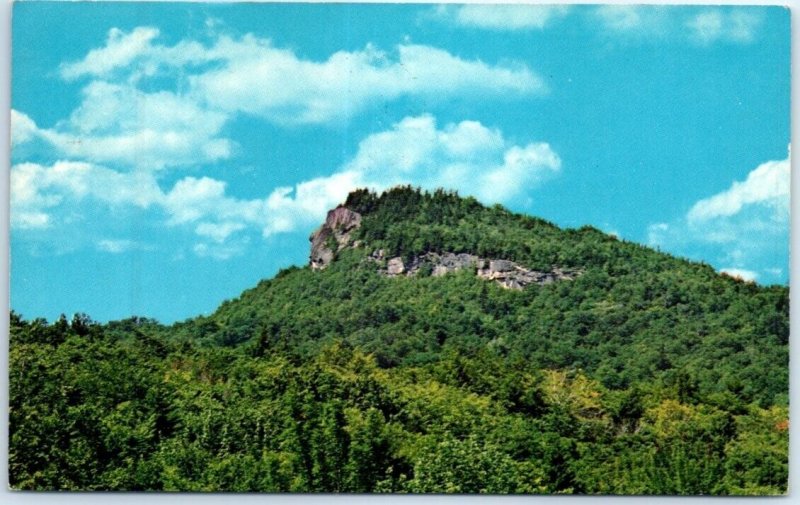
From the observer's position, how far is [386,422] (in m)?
9.53

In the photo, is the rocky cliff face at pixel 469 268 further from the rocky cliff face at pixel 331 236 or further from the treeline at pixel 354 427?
the treeline at pixel 354 427

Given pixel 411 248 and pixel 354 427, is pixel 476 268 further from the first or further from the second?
pixel 354 427

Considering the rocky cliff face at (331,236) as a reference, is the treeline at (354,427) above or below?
below

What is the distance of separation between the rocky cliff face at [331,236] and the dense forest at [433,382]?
0.05m

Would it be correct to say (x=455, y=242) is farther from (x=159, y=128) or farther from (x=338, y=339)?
(x=159, y=128)

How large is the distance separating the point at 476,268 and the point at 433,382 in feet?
2.91

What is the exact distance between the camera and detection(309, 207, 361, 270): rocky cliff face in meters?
9.64

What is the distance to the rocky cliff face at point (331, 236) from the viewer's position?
9.64m

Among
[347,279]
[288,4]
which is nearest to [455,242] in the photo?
[347,279]

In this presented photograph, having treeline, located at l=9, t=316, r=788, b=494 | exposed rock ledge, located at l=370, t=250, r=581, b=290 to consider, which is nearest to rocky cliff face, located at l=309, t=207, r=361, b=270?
exposed rock ledge, located at l=370, t=250, r=581, b=290

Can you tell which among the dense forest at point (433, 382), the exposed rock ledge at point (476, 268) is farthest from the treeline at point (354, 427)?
the exposed rock ledge at point (476, 268)

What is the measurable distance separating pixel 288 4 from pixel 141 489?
343 cm

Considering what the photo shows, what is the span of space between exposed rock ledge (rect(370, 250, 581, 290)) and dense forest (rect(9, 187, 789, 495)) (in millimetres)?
66

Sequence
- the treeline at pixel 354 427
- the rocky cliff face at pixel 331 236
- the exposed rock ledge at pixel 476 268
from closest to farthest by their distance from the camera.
Answer: 1. the treeline at pixel 354 427
2. the rocky cliff face at pixel 331 236
3. the exposed rock ledge at pixel 476 268
